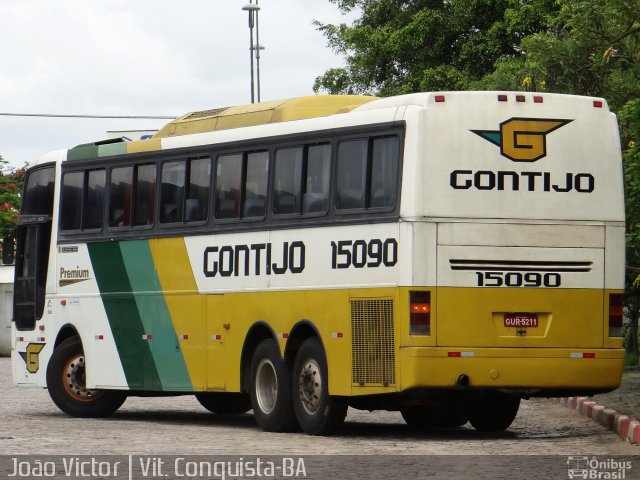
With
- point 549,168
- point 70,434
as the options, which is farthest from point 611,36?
point 70,434

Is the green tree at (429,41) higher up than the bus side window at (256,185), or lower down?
higher up

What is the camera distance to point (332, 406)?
53.6ft

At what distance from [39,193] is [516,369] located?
8.40 metres

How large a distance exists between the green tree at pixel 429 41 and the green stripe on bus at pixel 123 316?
21.9 metres

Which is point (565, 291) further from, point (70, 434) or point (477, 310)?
point (70, 434)

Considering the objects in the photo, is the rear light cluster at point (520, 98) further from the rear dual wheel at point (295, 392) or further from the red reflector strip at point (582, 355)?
the rear dual wheel at point (295, 392)

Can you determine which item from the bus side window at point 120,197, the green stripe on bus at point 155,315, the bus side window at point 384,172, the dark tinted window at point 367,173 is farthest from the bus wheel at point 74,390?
the bus side window at point 384,172

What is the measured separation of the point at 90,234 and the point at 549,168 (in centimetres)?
690

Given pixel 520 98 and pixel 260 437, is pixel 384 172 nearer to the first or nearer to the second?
pixel 520 98

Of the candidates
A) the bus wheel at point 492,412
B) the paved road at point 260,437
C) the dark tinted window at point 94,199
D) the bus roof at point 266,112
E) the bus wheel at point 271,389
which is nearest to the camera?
the paved road at point 260,437

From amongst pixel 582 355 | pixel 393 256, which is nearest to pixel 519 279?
pixel 582 355

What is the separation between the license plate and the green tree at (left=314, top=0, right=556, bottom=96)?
2548 cm

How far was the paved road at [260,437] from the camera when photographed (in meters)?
14.7

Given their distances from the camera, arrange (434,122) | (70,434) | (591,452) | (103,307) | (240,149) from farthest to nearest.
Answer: (103,307)
(240,149)
(70,434)
(434,122)
(591,452)
